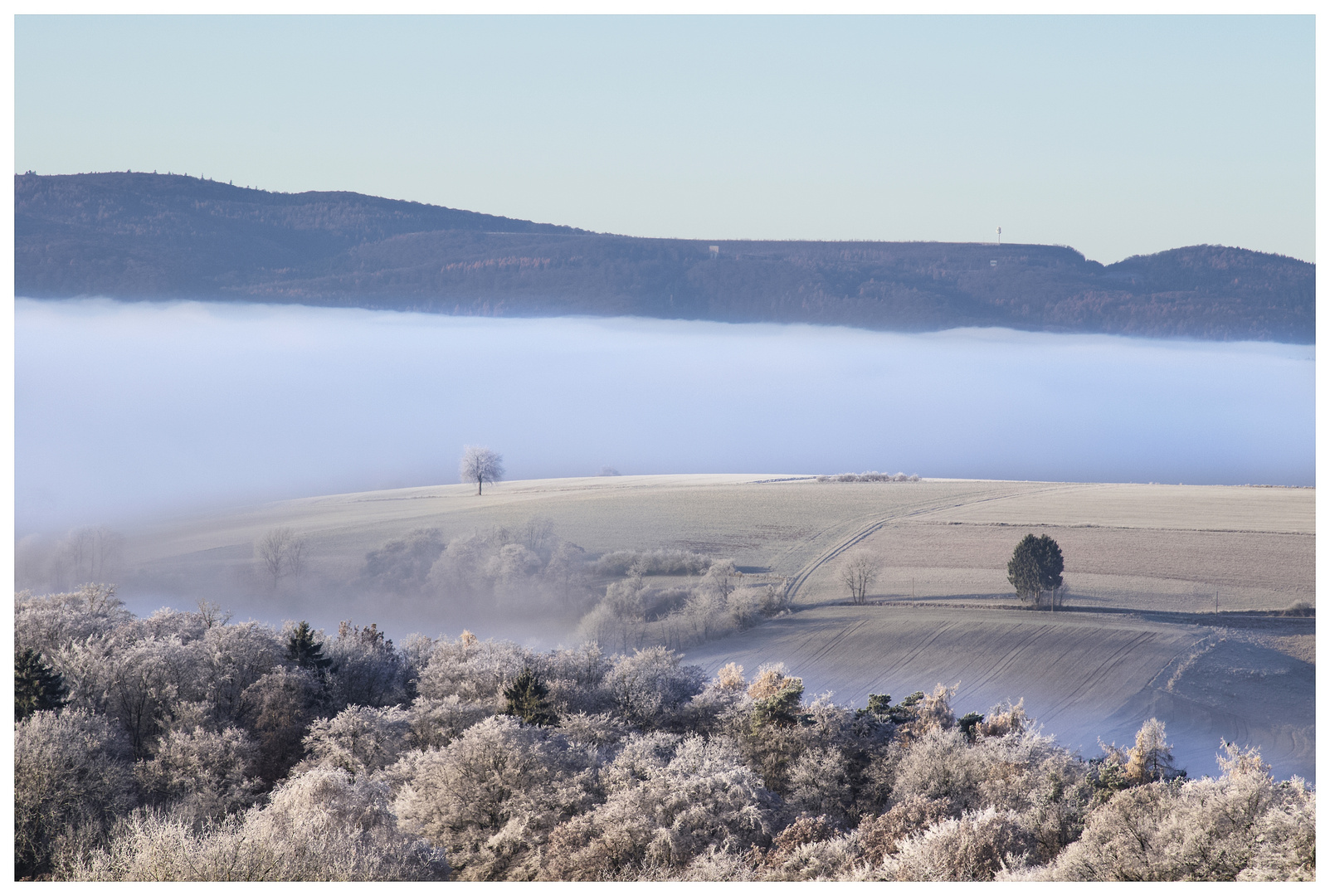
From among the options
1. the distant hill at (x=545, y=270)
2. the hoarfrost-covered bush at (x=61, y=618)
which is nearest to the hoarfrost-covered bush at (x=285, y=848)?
the hoarfrost-covered bush at (x=61, y=618)

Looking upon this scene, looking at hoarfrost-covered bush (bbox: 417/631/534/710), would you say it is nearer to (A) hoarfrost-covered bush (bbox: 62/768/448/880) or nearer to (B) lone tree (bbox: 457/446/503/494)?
(A) hoarfrost-covered bush (bbox: 62/768/448/880)

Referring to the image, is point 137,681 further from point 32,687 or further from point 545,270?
point 545,270

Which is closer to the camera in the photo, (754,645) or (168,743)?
(168,743)

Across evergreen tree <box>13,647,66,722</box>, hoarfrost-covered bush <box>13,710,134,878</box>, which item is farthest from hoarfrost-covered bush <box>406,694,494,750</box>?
evergreen tree <box>13,647,66,722</box>

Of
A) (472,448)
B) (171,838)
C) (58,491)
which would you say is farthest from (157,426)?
(171,838)

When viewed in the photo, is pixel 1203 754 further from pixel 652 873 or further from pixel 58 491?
pixel 58 491

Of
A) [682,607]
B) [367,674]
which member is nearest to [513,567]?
[682,607]
